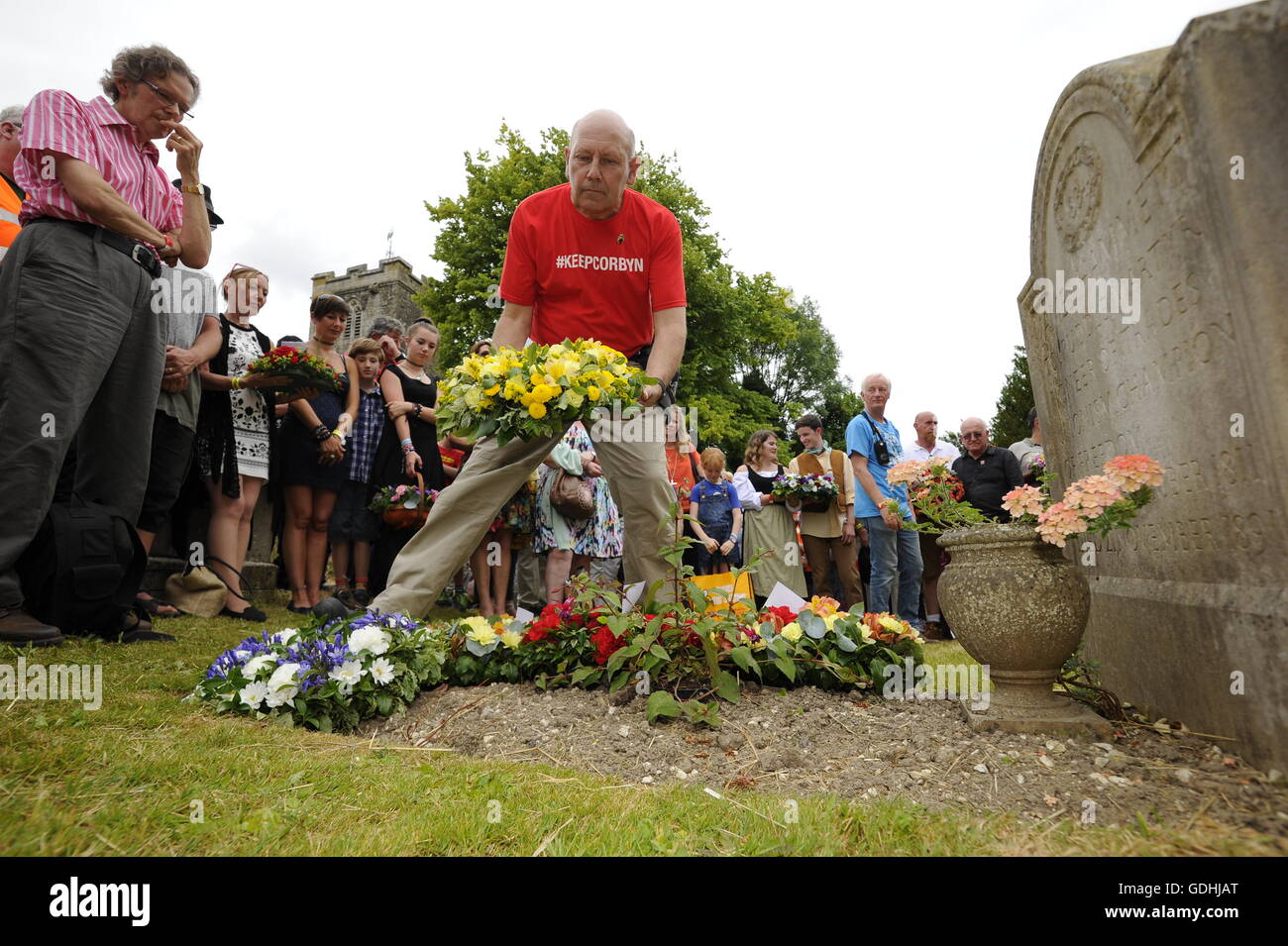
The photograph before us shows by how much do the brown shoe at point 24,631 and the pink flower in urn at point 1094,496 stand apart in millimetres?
4223

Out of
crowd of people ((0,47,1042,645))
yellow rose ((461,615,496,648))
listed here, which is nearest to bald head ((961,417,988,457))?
crowd of people ((0,47,1042,645))

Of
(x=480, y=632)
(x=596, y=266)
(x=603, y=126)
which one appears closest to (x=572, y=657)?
(x=480, y=632)

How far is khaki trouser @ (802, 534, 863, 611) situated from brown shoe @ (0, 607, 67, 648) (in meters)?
6.35

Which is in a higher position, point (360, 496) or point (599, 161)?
point (599, 161)

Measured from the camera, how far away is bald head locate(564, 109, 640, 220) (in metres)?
3.42

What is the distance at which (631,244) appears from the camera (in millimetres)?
3656

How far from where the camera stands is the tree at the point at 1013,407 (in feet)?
85.7

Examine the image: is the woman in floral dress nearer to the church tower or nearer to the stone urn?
the stone urn

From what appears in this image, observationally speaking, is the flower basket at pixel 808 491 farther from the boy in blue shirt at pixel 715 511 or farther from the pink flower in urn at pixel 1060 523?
the pink flower in urn at pixel 1060 523

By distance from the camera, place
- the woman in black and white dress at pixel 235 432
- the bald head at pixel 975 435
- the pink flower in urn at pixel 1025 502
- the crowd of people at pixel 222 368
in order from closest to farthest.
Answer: the pink flower in urn at pixel 1025 502 → the crowd of people at pixel 222 368 → the woman in black and white dress at pixel 235 432 → the bald head at pixel 975 435

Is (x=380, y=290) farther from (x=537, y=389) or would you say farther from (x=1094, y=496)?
(x=1094, y=496)

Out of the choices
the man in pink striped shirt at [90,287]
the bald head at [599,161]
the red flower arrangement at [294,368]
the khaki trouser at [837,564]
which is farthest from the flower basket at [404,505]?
the khaki trouser at [837,564]

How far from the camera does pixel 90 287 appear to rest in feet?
10.7

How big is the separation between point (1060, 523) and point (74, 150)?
4.51 m
